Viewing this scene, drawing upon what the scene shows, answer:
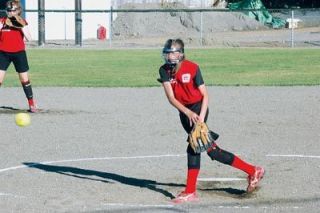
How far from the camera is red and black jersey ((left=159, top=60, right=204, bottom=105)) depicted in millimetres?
9273

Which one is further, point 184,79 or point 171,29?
point 171,29

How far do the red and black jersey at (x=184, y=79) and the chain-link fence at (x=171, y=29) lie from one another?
34.8 meters

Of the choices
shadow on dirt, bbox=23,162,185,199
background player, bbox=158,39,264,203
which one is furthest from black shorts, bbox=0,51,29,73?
background player, bbox=158,39,264,203

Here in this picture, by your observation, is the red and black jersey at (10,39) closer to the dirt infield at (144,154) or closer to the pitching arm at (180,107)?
the dirt infield at (144,154)

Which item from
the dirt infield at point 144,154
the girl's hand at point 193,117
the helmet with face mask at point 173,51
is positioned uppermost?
the helmet with face mask at point 173,51

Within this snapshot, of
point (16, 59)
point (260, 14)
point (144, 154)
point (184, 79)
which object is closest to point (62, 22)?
point (260, 14)

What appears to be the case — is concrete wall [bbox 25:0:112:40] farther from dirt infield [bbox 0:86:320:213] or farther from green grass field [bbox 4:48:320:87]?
dirt infield [bbox 0:86:320:213]

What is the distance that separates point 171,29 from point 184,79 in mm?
49024

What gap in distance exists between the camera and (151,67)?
3023cm

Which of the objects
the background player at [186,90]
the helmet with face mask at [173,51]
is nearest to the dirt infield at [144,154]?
the background player at [186,90]

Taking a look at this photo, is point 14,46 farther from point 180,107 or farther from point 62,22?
point 62,22

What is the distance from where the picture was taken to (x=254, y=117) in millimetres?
16609

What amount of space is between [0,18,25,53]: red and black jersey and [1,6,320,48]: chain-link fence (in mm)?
26941

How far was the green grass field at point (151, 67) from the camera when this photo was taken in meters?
24.6
